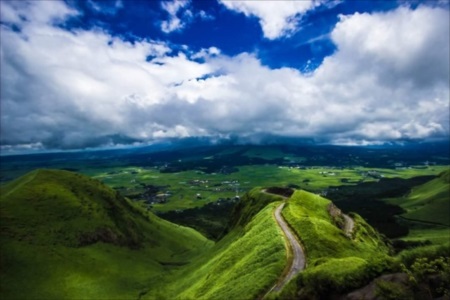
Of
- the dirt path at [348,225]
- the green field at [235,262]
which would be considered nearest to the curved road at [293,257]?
the green field at [235,262]

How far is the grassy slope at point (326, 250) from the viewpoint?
105 feet

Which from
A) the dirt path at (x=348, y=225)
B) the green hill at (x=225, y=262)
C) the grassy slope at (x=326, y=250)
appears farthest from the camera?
the dirt path at (x=348, y=225)

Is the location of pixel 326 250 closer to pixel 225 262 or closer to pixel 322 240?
pixel 322 240

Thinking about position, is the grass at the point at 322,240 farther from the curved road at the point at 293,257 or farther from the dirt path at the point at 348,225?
the dirt path at the point at 348,225

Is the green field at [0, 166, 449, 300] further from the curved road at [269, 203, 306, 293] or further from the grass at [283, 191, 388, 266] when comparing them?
the curved road at [269, 203, 306, 293]

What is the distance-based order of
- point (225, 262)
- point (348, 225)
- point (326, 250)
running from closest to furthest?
1. point (326, 250)
2. point (225, 262)
3. point (348, 225)

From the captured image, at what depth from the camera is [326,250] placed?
6506 cm

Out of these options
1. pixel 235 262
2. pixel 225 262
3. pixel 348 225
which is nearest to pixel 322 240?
pixel 235 262

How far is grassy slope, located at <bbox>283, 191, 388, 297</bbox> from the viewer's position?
32.1m

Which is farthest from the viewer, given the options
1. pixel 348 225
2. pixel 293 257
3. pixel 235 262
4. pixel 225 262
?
pixel 348 225

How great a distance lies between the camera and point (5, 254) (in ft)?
555

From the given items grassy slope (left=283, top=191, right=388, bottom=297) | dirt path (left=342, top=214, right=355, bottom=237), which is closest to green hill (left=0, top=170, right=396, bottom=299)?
grassy slope (left=283, top=191, right=388, bottom=297)

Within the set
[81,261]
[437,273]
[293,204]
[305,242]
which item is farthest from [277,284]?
[81,261]

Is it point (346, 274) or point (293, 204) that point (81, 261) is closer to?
point (293, 204)
